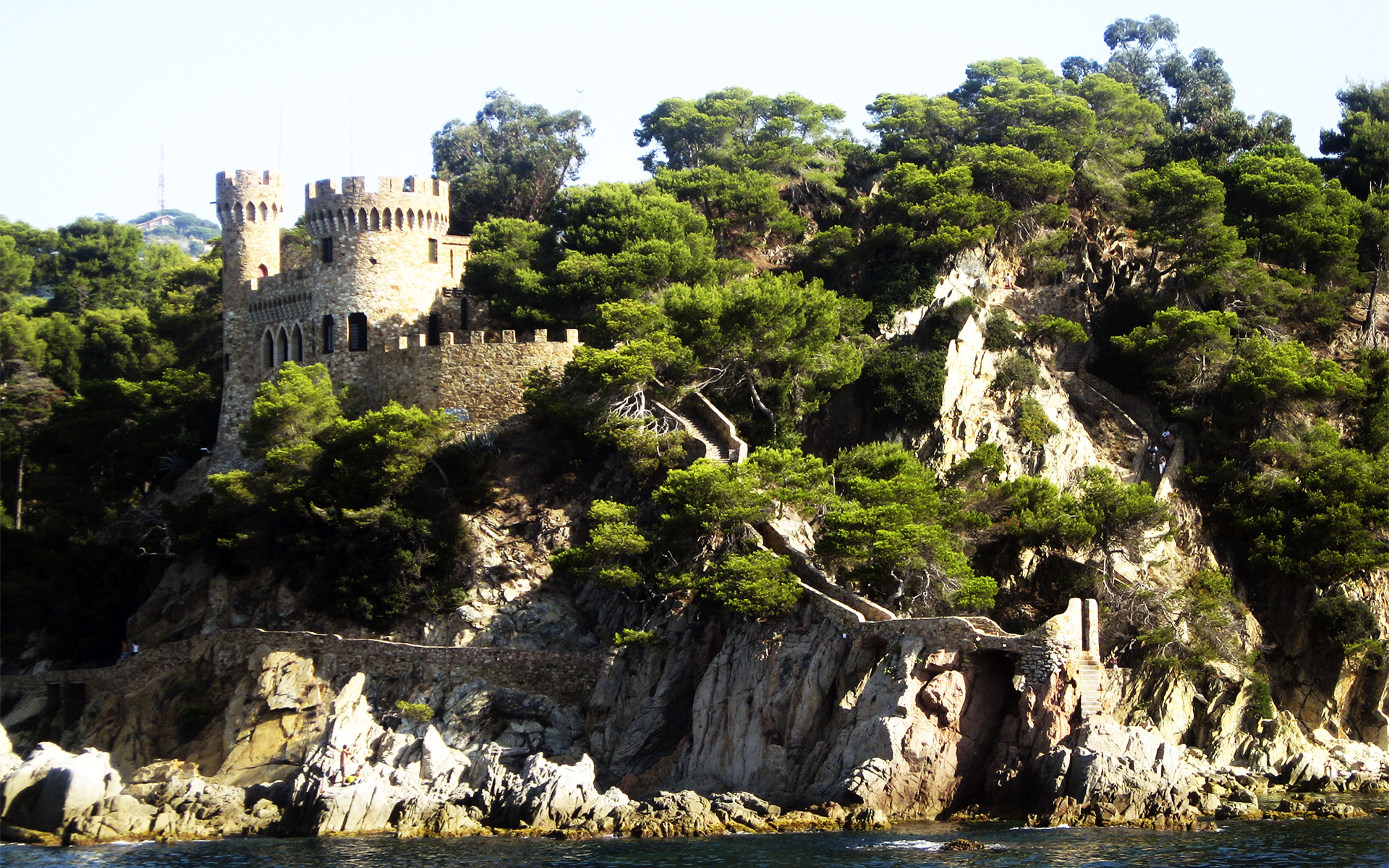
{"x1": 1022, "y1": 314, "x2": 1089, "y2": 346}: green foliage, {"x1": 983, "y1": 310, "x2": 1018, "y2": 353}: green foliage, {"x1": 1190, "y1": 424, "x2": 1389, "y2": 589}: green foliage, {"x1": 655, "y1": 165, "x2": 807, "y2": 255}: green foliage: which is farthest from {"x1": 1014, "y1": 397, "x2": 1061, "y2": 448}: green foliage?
{"x1": 655, "y1": 165, "x2": 807, "y2": 255}: green foliage

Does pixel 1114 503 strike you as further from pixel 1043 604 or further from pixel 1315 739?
pixel 1315 739

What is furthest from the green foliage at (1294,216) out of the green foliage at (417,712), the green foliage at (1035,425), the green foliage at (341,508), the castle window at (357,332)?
the green foliage at (417,712)

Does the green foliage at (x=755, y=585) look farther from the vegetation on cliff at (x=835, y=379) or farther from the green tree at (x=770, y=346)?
the green tree at (x=770, y=346)

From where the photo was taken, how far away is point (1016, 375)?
51031 mm

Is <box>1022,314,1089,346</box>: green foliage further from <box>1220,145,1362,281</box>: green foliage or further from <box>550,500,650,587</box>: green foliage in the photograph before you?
<box>550,500,650,587</box>: green foliage

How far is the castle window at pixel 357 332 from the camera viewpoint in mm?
55438

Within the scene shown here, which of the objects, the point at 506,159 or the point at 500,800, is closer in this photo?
the point at 500,800

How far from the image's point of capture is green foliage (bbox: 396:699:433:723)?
44156mm

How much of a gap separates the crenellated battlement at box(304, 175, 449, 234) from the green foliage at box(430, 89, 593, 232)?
29.2 feet

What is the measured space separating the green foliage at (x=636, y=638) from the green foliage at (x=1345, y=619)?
17.4 meters

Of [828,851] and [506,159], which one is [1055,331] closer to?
[828,851]

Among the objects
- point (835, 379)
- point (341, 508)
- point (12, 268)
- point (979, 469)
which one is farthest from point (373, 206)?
point (12, 268)

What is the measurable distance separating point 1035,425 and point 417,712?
18.9m

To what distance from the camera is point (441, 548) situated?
48.3m
